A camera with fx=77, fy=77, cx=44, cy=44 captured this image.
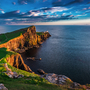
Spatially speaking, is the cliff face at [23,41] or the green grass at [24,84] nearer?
the green grass at [24,84]

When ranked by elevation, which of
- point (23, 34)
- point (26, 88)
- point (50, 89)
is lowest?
point (50, 89)

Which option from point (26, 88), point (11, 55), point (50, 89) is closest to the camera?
point (26, 88)

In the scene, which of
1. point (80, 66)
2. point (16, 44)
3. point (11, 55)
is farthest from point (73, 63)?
point (16, 44)

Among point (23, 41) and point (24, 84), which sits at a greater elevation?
point (23, 41)

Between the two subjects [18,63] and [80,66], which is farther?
[80,66]

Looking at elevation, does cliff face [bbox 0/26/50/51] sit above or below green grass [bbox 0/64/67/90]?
above

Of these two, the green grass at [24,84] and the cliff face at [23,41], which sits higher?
the cliff face at [23,41]

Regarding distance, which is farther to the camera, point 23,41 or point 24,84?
point 23,41

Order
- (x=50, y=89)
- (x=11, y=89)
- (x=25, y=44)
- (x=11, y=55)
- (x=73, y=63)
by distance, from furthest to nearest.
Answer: (x=25, y=44)
(x=73, y=63)
(x=11, y=55)
(x=50, y=89)
(x=11, y=89)

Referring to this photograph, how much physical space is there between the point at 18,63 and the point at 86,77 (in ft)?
127

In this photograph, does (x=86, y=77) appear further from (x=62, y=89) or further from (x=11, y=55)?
(x=11, y=55)

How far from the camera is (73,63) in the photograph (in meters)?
55.8

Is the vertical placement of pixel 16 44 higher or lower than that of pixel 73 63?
higher

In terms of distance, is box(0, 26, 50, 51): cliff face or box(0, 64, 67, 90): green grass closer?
box(0, 64, 67, 90): green grass
